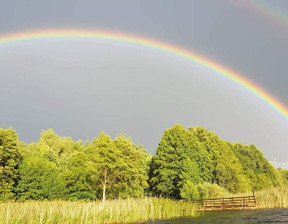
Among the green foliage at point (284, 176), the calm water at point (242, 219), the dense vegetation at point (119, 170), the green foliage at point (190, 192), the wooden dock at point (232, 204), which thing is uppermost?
the green foliage at point (284, 176)

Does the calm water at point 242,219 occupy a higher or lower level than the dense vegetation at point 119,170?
lower

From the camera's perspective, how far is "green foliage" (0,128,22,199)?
4844cm

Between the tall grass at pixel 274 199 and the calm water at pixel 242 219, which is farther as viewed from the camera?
the tall grass at pixel 274 199

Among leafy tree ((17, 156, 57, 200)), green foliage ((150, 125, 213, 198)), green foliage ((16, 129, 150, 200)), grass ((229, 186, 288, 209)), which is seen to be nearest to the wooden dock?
grass ((229, 186, 288, 209))

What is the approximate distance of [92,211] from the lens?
23.6 metres

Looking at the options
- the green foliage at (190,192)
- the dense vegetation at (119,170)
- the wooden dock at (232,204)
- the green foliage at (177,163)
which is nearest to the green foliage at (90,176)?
the dense vegetation at (119,170)

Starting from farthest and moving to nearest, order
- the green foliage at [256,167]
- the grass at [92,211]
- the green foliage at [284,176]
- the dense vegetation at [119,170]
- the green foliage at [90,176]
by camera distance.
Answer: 1. the green foliage at [284,176]
2. the green foliage at [256,167]
3. the green foliage at [90,176]
4. the dense vegetation at [119,170]
5. the grass at [92,211]

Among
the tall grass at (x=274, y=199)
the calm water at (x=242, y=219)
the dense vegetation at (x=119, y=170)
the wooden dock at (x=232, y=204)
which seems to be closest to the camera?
the calm water at (x=242, y=219)

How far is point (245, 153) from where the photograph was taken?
315ft

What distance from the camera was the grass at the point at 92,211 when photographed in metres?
20.0

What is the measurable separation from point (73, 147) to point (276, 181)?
234 ft

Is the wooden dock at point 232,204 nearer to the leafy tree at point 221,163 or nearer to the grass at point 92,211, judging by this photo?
the grass at point 92,211

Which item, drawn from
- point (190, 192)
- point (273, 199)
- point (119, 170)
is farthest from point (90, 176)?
point (273, 199)

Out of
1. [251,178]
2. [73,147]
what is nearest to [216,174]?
[251,178]
